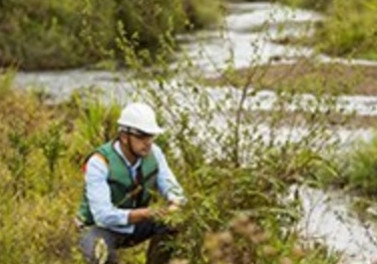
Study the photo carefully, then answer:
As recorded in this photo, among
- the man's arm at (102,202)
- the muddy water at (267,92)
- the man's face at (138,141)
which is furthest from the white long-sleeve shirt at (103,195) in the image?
the muddy water at (267,92)

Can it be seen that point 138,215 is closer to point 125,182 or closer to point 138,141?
point 125,182

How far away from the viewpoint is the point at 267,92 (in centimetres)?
1675

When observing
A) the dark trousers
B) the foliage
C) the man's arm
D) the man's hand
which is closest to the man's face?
the man's arm

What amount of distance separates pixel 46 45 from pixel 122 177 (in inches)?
633

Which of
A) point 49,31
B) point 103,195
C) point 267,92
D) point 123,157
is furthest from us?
point 49,31

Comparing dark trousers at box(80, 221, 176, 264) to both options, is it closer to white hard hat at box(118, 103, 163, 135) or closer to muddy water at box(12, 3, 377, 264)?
white hard hat at box(118, 103, 163, 135)

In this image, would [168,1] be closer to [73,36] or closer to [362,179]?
[362,179]

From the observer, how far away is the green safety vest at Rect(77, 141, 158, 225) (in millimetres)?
7387

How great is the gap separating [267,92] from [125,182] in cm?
947

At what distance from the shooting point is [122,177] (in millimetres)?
7398

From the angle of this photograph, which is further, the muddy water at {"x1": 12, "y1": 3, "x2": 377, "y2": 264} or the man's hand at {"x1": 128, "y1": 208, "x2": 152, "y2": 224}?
the muddy water at {"x1": 12, "y1": 3, "x2": 377, "y2": 264}

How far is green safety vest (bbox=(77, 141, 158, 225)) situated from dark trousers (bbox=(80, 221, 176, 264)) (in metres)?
0.12

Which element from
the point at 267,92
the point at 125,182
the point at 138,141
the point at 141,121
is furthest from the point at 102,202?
the point at 267,92

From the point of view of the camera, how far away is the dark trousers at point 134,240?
24.5ft
